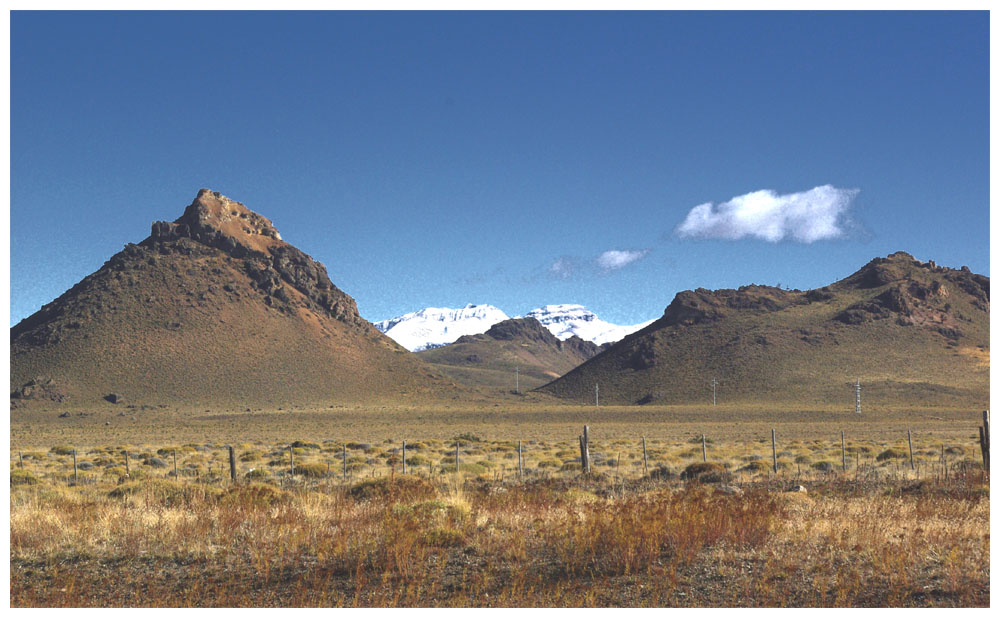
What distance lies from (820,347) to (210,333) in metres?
105

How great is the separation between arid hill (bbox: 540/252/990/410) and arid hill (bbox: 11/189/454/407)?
39991 millimetres

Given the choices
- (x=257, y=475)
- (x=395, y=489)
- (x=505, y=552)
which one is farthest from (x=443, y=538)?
(x=257, y=475)

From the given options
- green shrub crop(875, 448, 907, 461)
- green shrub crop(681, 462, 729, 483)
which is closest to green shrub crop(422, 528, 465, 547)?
green shrub crop(681, 462, 729, 483)

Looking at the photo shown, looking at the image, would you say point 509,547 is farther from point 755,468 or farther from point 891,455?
point 891,455

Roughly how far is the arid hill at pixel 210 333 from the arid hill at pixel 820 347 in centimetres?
3999

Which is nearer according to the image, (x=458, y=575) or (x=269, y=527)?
(x=458, y=575)

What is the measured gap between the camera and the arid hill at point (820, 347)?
120250 mm

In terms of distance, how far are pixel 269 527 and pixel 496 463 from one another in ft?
77.3

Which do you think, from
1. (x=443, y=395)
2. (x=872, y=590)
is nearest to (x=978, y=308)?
(x=443, y=395)

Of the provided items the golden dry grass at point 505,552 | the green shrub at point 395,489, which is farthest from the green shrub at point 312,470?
the golden dry grass at point 505,552

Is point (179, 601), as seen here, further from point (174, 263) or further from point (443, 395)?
point (174, 263)

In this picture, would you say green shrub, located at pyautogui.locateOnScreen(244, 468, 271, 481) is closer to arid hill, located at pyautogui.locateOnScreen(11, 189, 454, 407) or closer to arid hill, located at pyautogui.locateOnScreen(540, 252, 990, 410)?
arid hill, located at pyautogui.locateOnScreen(11, 189, 454, 407)

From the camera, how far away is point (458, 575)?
35.7 feet

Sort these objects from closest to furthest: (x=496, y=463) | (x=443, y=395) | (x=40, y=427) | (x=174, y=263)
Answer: (x=496, y=463)
(x=40, y=427)
(x=443, y=395)
(x=174, y=263)
